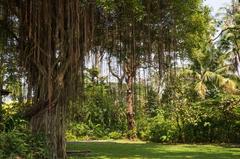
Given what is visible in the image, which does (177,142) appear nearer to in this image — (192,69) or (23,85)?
(192,69)

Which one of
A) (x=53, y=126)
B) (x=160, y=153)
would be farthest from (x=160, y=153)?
(x=53, y=126)

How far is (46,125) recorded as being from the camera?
30.2ft

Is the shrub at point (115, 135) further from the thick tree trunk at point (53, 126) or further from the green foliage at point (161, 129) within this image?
the thick tree trunk at point (53, 126)

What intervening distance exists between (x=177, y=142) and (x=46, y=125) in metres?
11.8

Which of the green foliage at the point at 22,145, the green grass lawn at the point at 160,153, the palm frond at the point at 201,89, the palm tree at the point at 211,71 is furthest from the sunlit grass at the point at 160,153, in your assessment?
the palm tree at the point at 211,71

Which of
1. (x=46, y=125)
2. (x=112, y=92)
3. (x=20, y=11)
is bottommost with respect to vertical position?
(x=46, y=125)

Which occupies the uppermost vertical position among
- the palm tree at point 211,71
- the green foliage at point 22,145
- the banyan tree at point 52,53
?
the palm tree at point 211,71

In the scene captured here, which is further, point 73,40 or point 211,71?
point 211,71

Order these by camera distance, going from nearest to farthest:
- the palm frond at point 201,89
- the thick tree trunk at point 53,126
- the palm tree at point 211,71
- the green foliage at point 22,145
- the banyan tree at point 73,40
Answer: the green foliage at point 22,145
the banyan tree at point 73,40
the thick tree trunk at point 53,126
the palm frond at point 201,89
the palm tree at point 211,71

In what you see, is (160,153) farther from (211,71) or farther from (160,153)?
(211,71)

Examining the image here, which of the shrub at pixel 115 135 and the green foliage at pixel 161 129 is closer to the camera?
the green foliage at pixel 161 129

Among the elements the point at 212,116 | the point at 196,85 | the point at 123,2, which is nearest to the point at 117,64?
the point at 123,2

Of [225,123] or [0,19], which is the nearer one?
[0,19]

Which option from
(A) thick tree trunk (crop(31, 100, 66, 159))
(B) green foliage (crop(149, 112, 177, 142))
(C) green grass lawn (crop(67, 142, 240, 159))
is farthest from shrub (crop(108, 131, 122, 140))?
(A) thick tree trunk (crop(31, 100, 66, 159))
